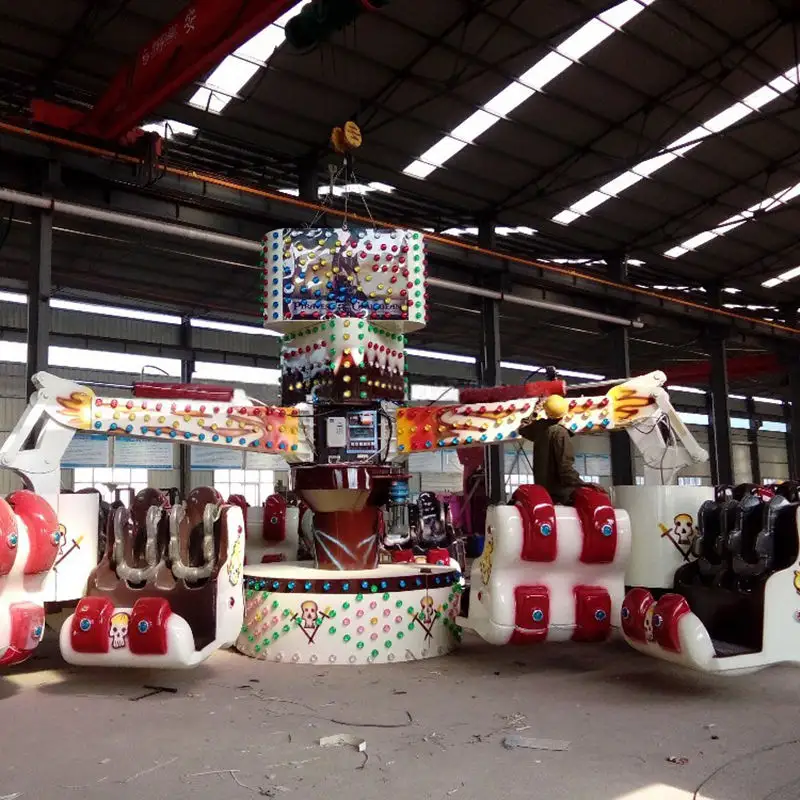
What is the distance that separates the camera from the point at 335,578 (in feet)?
20.0

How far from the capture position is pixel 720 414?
20062 mm

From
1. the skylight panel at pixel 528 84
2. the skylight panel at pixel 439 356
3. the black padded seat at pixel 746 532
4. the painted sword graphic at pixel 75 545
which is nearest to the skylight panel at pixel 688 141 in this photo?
the skylight panel at pixel 528 84

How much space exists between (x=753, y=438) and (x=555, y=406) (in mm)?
29680

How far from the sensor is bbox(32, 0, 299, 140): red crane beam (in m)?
7.57

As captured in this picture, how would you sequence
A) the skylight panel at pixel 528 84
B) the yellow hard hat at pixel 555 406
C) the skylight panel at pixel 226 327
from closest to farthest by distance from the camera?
the yellow hard hat at pixel 555 406, the skylight panel at pixel 528 84, the skylight panel at pixel 226 327

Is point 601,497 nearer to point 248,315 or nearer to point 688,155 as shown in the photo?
point 688,155

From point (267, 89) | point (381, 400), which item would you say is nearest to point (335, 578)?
point (381, 400)

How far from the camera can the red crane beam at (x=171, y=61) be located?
7570 mm

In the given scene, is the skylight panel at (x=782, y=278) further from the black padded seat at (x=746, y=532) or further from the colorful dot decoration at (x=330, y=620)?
the colorful dot decoration at (x=330, y=620)

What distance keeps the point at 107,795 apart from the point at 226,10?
6873mm

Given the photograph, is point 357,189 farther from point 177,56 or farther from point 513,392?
point 513,392

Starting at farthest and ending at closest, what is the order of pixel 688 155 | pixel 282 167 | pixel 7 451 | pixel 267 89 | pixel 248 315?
1. pixel 248 315
2. pixel 688 155
3. pixel 282 167
4. pixel 267 89
5. pixel 7 451

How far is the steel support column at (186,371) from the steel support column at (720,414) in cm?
1282

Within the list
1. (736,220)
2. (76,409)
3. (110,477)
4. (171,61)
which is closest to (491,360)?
(736,220)
